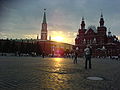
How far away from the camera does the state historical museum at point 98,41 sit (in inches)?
3227

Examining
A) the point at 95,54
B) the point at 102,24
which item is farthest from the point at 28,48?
the point at 102,24

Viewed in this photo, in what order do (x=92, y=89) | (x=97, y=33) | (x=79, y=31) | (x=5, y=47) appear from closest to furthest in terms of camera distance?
1. (x=92, y=89)
2. (x=5, y=47)
3. (x=97, y=33)
4. (x=79, y=31)

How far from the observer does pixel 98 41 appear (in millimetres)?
86062

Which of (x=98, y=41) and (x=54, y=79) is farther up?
(x=98, y=41)

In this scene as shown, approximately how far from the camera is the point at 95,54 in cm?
8419

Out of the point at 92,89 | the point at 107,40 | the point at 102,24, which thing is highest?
the point at 102,24

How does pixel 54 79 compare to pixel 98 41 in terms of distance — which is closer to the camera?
pixel 54 79

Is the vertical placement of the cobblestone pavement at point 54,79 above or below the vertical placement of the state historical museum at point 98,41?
below

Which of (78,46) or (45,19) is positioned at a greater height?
(45,19)

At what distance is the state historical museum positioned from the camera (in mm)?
81969

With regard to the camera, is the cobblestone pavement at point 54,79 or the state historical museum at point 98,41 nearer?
the cobblestone pavement at point 54,79

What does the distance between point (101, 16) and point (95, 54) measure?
71.8 ft

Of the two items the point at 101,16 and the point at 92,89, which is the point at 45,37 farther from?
the point at 92,89

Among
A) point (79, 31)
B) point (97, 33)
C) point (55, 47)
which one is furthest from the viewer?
point (55, 47)
